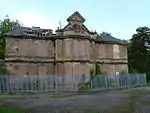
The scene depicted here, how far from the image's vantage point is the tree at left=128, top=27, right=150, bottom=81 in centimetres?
7706

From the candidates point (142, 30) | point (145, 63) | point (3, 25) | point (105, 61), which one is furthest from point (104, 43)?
point (3, 25)

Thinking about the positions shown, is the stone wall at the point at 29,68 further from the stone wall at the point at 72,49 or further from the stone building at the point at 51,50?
the stone wall at the point at 72,49

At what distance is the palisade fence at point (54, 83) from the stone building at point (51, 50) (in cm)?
270

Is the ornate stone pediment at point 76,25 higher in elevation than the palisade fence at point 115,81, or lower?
higher

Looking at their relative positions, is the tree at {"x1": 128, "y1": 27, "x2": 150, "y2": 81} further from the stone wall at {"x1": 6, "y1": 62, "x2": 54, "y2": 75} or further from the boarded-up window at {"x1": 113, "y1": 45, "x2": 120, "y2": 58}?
the stone wall at {"x1": 6, "y1": 62, "x2": 54, "y2": 75}

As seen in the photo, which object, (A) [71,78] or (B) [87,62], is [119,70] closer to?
(B) [87,62]

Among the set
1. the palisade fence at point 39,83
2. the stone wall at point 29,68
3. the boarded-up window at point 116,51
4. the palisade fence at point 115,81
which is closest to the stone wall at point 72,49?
the stone wall at point 29,68

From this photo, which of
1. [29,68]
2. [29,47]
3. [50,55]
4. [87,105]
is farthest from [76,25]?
[87,105]

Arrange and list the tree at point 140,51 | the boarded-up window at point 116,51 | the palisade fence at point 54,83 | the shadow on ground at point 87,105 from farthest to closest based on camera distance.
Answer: the tree at point 140,51 → the boarded-up window at point 116,51 → the palisade fence at point 54,83 → the shadow on ground at point 87,105

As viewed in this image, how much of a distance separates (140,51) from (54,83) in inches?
1578

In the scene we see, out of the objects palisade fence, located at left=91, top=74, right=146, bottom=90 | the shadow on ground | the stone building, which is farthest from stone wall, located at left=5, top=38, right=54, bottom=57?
the shadow on ground

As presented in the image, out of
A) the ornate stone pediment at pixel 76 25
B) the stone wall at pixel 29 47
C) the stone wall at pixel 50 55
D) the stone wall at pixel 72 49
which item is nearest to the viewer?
the stone wall at pixel 29 47

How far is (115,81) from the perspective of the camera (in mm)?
48938

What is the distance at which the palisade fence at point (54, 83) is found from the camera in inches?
1631
